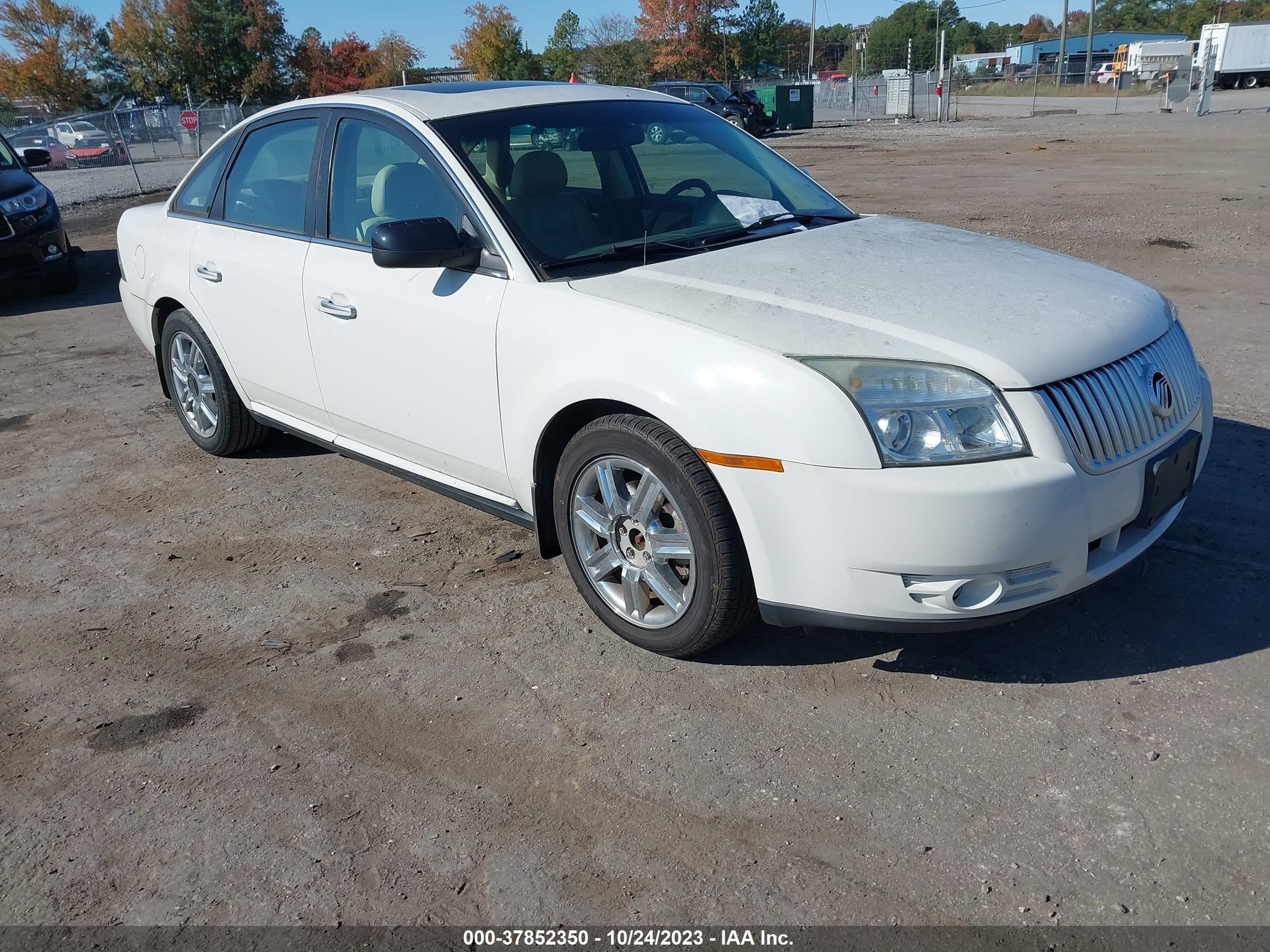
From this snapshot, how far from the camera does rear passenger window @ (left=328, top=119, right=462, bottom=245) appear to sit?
3.90 m

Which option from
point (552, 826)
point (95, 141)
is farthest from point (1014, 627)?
point (95, 141)

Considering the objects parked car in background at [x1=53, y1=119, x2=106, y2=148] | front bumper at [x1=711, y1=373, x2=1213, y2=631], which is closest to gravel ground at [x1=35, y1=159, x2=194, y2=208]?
parked car in background at [x1=53, y1=119, x2=106, y2=148]

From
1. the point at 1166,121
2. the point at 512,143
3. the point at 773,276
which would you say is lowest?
the point at 1166,121

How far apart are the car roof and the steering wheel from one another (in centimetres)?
52

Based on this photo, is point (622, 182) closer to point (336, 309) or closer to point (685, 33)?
point (336, 309)

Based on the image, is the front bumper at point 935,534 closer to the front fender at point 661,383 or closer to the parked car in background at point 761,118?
the front fender at point 661,383

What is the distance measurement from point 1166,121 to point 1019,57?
8739cm

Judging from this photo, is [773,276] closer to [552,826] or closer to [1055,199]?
[552,826]

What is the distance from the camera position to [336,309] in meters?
4.16

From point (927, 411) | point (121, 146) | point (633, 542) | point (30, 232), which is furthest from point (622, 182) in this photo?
point (121, 146)

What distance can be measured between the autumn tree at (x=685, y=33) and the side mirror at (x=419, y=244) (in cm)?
5818

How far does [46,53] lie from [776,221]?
203ft

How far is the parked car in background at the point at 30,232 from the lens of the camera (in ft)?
32.9

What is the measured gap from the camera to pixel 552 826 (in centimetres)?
274
